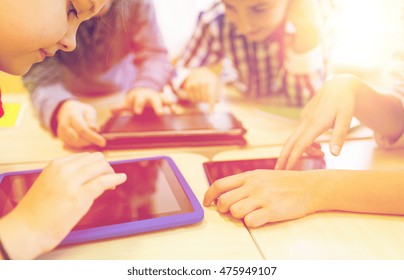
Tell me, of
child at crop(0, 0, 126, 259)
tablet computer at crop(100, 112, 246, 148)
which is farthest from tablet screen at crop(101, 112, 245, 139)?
child at crop(0, 0, 126, 259)

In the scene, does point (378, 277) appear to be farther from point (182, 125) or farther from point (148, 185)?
point (182, 125)

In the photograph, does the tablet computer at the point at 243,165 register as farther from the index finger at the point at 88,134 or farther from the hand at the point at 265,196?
the index finger at the point at 88,134

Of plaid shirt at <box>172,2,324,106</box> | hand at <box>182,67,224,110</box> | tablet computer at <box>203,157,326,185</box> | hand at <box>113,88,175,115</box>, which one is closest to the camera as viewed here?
tablet computer at <box>203,157,326,185</box>

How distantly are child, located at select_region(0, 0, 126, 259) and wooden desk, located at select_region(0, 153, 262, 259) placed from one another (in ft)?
0.09

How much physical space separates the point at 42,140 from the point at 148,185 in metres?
0.27

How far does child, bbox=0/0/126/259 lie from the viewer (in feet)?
1.17

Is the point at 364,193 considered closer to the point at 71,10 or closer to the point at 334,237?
the point at 334,237

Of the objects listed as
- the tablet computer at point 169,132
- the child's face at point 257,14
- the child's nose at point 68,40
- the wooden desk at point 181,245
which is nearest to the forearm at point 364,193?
the wooden desk at point 181,245

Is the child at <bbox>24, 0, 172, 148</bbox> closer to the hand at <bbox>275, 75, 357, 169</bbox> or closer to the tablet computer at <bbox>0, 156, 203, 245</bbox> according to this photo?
the tablet computer at <bbox>0, 156, 203, 245</bbox>

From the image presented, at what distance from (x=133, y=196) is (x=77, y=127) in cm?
23

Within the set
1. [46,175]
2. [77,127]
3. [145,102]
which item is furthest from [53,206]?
[145,102]

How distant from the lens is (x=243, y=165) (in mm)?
542

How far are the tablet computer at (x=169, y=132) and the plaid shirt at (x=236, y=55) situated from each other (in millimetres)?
317

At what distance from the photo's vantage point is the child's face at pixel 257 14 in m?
0.80
